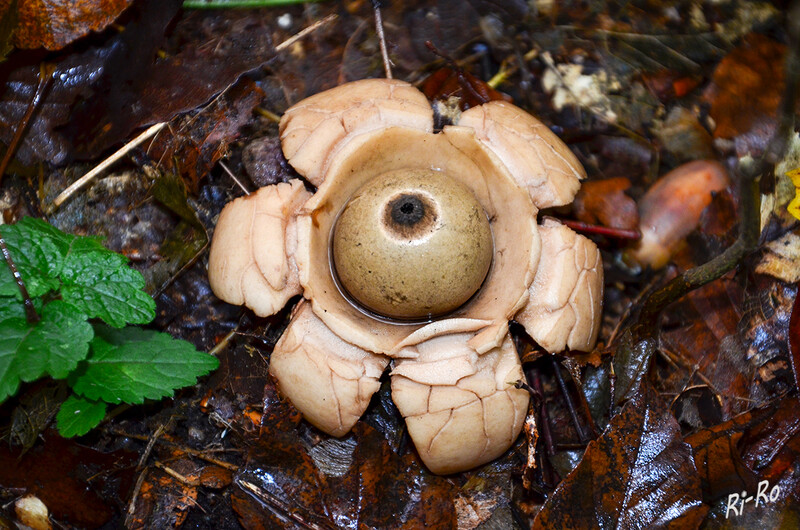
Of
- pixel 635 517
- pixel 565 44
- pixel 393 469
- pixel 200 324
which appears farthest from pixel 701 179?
pixel 200 324

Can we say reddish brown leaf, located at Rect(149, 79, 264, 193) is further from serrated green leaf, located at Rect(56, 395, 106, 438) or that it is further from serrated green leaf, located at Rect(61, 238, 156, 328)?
serrated green leaf, located at Rect(56, 395, 106, 438)

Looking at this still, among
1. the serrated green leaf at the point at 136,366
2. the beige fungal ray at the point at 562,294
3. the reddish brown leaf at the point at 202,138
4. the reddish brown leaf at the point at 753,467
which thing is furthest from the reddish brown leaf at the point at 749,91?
the serrated green leaf at the point at 136,366

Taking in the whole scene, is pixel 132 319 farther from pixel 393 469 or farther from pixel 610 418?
pixel 610 418

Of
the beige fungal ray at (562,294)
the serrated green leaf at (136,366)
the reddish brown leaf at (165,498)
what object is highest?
the serrated green leaf at (136,366)

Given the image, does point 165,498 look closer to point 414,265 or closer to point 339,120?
point 414,265

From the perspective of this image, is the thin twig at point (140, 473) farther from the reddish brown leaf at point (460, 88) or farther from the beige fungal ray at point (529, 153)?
the reddish brown leaf at point (460, 88)

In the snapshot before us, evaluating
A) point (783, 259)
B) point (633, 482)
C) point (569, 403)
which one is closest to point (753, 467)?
point (633, 482)

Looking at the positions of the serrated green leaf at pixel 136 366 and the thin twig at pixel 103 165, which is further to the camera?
the thin twig at pixel 103 165

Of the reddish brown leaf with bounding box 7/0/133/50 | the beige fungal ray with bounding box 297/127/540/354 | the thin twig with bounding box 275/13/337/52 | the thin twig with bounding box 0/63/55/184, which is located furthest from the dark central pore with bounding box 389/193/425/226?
the thin twig with bounding box 0/63/55/184
